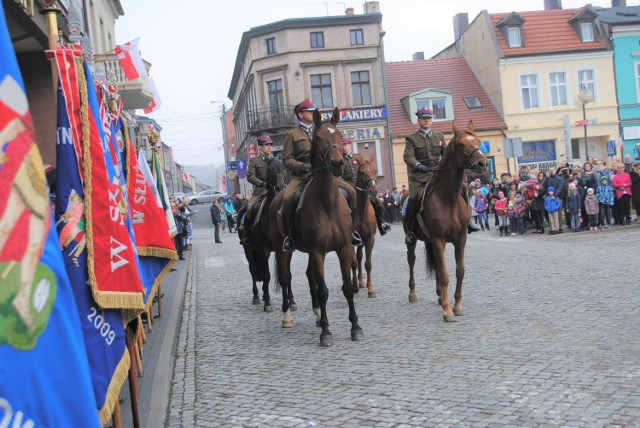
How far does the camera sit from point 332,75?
46.6m

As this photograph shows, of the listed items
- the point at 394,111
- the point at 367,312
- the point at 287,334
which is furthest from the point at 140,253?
the point at 394,111

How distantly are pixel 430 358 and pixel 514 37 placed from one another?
4155cm

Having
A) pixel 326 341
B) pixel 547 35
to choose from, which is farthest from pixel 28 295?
pixel 547 35

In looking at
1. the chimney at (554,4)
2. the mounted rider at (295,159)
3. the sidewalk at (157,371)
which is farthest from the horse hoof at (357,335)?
the chimney at (554,4)

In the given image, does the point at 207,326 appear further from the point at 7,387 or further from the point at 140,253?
the point at 7,387

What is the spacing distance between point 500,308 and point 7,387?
7925mm

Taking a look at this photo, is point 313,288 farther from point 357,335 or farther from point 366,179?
point 366,179

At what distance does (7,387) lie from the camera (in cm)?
258

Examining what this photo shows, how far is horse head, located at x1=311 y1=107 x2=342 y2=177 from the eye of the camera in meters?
7.71

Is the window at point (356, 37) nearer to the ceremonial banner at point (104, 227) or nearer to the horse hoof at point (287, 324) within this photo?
the horse hoof at point (287, 324)

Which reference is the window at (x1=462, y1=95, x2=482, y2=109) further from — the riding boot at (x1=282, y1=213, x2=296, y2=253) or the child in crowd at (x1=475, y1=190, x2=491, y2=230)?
the riding boot at (x1=282, y1=213, x2=296, y2=253)

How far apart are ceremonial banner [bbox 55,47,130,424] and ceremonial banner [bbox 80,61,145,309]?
63mm

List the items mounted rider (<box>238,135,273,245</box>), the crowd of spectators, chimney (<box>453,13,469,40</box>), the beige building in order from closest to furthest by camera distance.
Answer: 1. mounted rider (<box>238,135,273,245</box>)
2. the crowd of spectators
3. the beige building
4. chimney (<box>453,13,469,40</box>)

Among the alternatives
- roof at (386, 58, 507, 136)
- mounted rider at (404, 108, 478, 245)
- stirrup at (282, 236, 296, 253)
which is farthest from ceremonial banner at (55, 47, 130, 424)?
roof at (386, 58, 507, 136)
